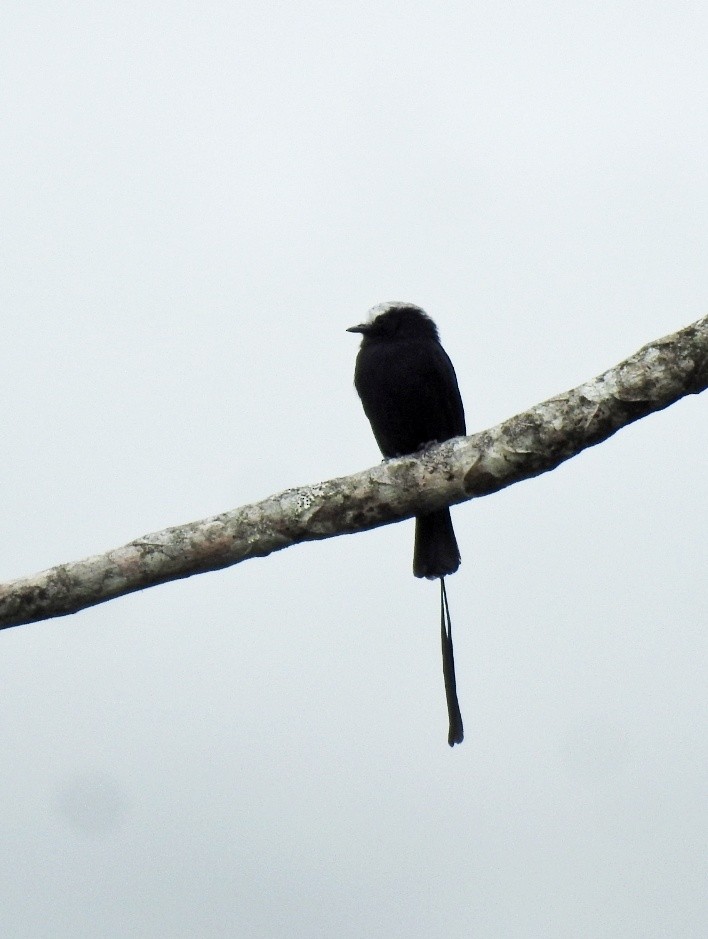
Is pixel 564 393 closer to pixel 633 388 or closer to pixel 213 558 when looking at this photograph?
pixel 633 388

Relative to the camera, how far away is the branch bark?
2.83 metres

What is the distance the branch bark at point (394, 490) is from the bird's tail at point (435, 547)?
3.90ft

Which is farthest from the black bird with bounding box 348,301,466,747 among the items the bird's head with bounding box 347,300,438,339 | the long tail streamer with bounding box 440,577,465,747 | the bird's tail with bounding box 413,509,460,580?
the long tail streamer with bounding box 440,577,465,747

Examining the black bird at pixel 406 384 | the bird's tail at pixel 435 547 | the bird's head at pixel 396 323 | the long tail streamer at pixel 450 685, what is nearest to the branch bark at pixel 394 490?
the long tail streamer at pixel 450 685

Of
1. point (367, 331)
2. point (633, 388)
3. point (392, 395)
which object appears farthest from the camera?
point (367, 331)

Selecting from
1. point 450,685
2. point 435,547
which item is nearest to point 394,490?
point 450,685

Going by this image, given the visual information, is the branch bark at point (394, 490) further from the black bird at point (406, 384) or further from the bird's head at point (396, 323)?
the bird's head at point (396, 323)

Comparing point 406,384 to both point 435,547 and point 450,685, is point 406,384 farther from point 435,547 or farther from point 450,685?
point 450,685

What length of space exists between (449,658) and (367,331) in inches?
76.4

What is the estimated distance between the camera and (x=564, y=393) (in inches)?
115

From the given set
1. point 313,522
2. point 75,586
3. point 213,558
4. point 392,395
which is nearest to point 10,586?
point 75,586

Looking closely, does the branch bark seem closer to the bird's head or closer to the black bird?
the black bird

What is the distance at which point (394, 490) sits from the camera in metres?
3.07

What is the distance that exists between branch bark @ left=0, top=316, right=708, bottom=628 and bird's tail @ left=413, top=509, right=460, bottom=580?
1190 millimetres
